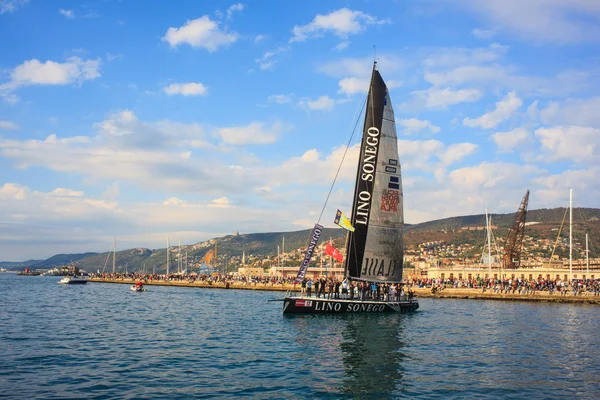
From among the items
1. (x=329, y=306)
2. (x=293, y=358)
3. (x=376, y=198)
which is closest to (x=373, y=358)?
(x=293, y=358)

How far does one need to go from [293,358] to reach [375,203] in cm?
1996

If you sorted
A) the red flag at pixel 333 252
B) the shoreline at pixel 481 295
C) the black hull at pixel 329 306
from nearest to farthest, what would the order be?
the black hull at pixel 329 306 → the red flag at pixel 333 252 → the shoreline at pixel 481 295

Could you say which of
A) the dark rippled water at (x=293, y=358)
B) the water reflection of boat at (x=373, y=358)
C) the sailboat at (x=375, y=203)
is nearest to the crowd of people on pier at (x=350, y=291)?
the sailboat at (x=375, y=203)

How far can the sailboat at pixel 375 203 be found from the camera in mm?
38688

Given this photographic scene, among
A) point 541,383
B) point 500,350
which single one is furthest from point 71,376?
point 500,350

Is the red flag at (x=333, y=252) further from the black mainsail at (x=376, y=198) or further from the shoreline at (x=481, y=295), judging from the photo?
the shoreline at (x=481, y=295)

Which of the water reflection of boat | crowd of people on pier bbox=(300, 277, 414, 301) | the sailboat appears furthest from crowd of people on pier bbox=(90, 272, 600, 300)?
the water reflection of boat

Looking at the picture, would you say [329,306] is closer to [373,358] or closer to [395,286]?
[373,358]

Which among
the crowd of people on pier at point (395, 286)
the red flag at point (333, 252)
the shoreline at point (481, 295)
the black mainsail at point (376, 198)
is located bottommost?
the shoreline at point (481, 295)

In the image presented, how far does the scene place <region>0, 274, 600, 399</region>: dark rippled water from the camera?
52.6 feet

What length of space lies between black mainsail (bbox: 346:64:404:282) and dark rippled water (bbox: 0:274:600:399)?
4.95m

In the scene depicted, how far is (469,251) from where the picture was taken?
197 m

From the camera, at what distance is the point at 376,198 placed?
1543 inches

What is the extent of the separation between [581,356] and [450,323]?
12.7 meters
